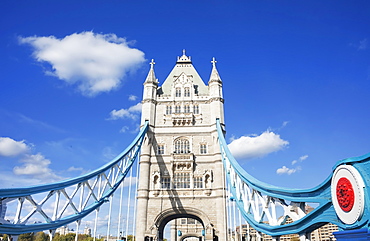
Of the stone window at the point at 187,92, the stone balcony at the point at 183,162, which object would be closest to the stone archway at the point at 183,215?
the stone balcony at the point at 183,162

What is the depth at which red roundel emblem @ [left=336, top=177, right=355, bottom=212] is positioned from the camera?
805 cm

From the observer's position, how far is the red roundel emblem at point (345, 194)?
317 inches

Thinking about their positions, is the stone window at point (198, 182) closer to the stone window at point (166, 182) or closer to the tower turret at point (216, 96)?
the stone window at point (166, 182)

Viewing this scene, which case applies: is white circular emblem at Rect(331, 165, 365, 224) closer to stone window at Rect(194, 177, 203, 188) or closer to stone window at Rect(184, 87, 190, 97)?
stone window at Rect(194, 177, 203, 188)

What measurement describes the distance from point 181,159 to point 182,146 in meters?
1.52

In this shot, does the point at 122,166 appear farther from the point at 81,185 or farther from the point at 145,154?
the point at 81,185

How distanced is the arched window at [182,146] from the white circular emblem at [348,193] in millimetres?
19535

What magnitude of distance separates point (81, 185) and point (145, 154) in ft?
39.2

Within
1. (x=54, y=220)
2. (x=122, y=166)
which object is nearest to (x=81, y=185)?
(x=54, y=220)

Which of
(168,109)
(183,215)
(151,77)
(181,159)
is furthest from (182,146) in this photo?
(151,77)

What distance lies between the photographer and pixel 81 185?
1562cm

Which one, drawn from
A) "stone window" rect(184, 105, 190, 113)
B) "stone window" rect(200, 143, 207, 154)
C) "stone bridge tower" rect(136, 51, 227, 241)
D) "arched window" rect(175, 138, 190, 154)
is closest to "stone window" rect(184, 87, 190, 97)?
"stone bridge tower" rect(136, 51, 227, 241)

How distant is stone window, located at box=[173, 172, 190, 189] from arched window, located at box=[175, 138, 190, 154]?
2.11 metres

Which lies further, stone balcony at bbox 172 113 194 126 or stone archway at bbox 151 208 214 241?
stone balcony at bbox 172 113 194 126
